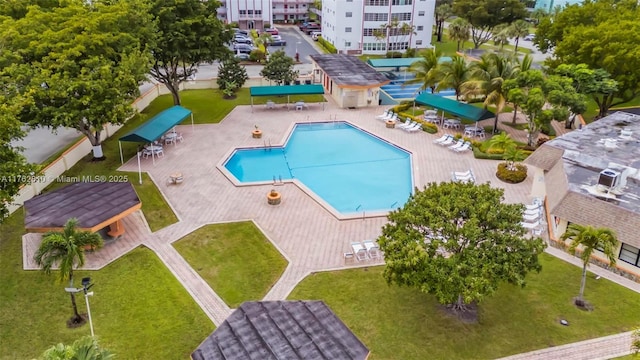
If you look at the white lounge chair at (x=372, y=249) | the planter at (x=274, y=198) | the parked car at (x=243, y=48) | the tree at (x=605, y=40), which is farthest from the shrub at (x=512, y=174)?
the parked car at (x=243, y=48)

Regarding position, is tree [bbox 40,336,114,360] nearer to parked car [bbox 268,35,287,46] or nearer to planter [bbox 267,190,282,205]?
planter [bbox 267,190,282,205]

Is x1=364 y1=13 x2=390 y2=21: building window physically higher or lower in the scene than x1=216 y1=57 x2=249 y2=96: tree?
higher

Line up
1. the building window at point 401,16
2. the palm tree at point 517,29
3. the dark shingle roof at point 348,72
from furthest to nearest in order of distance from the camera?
the building window at point 401,16 < the palm tree at point 517,29 < the dark shingle roof at point 348,72

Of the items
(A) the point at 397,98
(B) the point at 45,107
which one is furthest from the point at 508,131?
(B) the point at 45,107

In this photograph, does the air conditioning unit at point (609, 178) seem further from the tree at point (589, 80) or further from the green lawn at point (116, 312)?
the green lawn at point (116, 312)

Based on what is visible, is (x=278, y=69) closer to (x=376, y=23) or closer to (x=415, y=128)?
(x=415, y=128)

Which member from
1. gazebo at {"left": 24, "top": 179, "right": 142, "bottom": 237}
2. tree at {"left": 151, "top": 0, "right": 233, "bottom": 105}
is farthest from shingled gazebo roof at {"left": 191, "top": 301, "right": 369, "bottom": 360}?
tree at {"left": 151, "top": 0, "right": 233, "bottom": 105}

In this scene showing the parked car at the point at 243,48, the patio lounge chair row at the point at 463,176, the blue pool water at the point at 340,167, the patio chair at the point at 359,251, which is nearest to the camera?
the patio chair at the point at 359,251

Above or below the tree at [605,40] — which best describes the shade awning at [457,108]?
below
